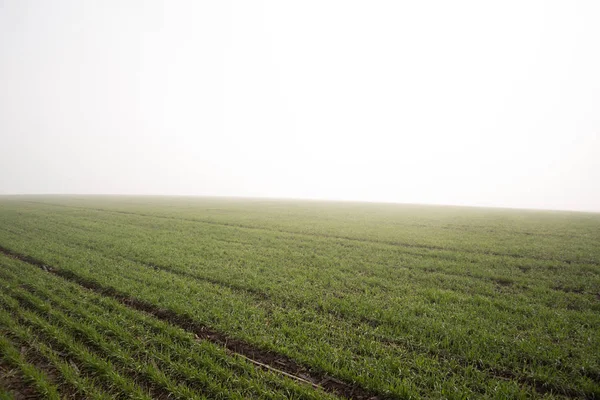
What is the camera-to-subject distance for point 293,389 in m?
5.17

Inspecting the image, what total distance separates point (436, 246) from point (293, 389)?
17.5 meters

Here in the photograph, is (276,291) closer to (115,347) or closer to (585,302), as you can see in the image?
(115,347)

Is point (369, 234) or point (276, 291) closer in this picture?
point (276, 291)

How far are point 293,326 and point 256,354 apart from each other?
1562mm

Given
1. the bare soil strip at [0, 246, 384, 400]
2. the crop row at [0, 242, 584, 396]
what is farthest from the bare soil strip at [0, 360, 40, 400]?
the crop row at [0, 242, 584, 396]

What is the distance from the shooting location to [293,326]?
7645 millimetres

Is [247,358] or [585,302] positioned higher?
[585,302]

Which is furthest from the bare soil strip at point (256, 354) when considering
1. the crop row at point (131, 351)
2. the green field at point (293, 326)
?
the crop row at point (131, 351)

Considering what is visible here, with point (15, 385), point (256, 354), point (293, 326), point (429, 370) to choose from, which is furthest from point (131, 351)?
point (429, 370)

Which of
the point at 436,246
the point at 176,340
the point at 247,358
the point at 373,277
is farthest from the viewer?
the point at 436,246

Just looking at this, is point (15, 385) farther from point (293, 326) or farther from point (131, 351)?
point (293, 326)

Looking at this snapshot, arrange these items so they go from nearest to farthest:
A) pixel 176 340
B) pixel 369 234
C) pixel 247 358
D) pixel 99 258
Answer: pixel 247 358
pixel 176 340
pixel 99 258
pixel 369 234

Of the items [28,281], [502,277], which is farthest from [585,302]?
[28,281]

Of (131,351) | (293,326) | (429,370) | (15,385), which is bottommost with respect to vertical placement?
(15,385)
